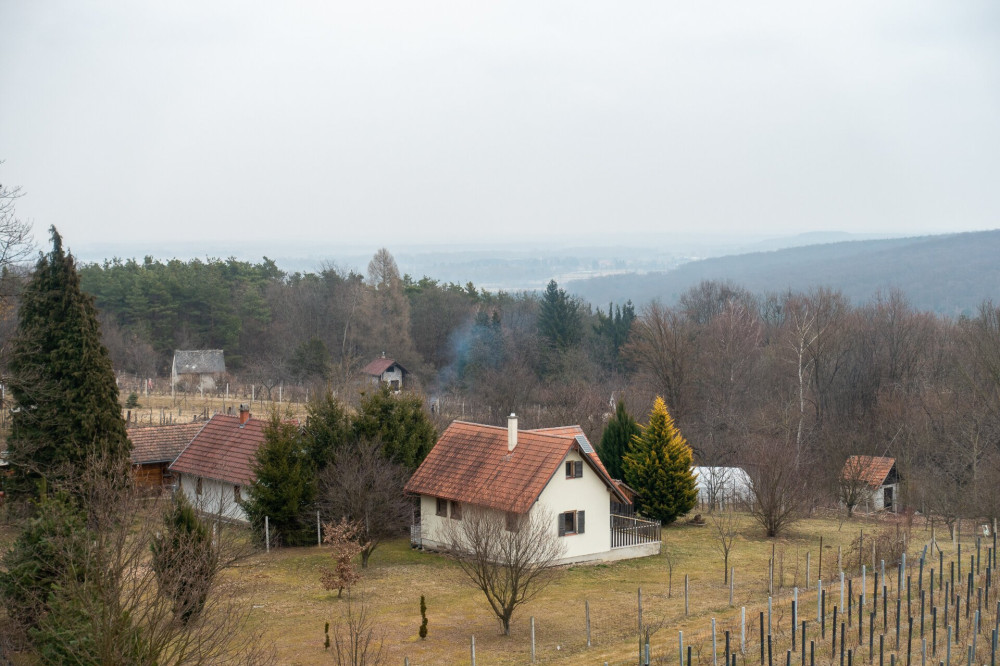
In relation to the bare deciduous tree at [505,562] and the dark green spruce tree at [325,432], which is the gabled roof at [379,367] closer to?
the dark green spruce tree at [325,432]

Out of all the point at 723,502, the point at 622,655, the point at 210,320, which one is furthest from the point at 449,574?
the point at 210,320

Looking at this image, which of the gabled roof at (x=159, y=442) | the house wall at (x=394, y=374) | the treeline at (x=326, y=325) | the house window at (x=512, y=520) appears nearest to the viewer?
the house window at (x=512, y=520)

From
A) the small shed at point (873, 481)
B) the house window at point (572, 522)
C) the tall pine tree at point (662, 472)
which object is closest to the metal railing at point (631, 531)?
the house window at point (572, 522)

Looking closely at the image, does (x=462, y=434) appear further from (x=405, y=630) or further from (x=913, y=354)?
(x=913, y=354)

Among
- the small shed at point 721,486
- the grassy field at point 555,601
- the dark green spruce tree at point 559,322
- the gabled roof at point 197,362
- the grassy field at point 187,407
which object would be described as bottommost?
the small shed at point 721,486

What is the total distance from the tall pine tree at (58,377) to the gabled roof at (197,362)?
37.2 m

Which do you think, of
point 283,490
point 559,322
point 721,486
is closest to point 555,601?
point 283,490

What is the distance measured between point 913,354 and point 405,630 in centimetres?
5077

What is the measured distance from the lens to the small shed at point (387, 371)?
74.4 m

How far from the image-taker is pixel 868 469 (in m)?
45.1

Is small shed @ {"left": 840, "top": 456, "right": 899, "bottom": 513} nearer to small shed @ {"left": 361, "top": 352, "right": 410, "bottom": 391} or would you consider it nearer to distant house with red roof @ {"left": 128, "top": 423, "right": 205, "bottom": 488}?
distant house with red roof @ {"left": 128, "top": 423, "right": 205, "bottom": 488}

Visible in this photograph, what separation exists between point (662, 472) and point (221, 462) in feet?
54.7

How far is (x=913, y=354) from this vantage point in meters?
64.9

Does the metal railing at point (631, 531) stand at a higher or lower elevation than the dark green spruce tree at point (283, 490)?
lower
